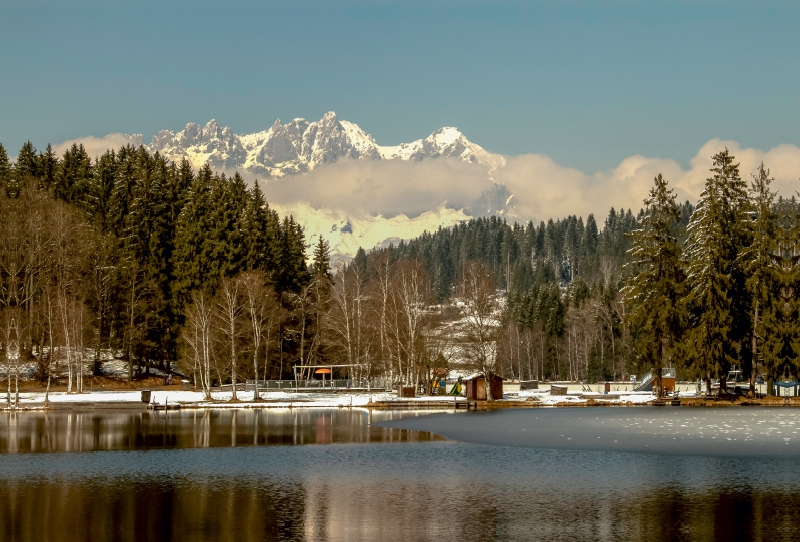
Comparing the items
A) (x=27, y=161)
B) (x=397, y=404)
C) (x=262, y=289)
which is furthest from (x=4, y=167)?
(x=397, y=404)

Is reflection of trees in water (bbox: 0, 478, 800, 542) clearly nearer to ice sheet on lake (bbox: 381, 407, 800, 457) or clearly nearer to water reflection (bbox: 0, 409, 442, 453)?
ice sheet on lake (bbox: 381, 407, 800, 457)

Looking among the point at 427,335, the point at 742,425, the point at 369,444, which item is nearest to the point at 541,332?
the point at 427,335

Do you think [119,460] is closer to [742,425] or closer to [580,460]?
[580,460]

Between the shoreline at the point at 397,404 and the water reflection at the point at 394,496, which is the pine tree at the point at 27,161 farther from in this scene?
the water reflection at the point at 394,496

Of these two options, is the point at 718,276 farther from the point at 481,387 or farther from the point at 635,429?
the point at 635,429

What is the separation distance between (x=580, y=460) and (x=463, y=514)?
11.1 m

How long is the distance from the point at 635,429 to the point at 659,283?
2904 centimetres

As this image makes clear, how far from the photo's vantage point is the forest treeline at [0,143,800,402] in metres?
68.2

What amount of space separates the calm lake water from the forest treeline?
2461 cm

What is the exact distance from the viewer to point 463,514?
68.8 feet

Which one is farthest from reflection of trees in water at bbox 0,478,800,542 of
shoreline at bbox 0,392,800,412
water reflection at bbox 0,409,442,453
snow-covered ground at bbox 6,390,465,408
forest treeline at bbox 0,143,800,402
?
forest treeline at bbox 0,143,800,402

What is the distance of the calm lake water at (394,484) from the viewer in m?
19.4

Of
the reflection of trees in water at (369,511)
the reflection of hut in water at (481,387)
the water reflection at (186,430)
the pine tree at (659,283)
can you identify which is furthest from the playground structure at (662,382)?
the reflection of trees in water at (369,511)

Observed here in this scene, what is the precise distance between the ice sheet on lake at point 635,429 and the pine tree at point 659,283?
10789mm
